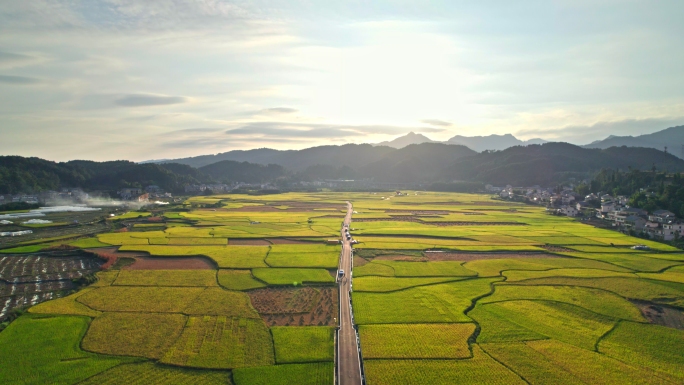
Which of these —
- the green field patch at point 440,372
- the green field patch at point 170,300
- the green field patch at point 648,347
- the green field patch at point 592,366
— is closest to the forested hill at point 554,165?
the green field patch at point 648,347

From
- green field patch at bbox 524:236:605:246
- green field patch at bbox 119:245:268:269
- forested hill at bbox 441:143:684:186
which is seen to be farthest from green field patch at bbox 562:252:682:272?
forested hill at bbox 441:143:684:186

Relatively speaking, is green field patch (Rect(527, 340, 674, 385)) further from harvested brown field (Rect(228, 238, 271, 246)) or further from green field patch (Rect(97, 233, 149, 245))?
green field patch (Rect(97, 233, 149, 245))

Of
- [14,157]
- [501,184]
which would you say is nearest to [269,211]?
[14,157]

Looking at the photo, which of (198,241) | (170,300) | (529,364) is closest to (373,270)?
(170,300)

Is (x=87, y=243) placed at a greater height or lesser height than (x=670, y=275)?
greater

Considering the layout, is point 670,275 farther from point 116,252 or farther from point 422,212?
point 422,212

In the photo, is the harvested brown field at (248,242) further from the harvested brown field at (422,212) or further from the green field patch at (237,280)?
the harvested brown field at (422,212)
